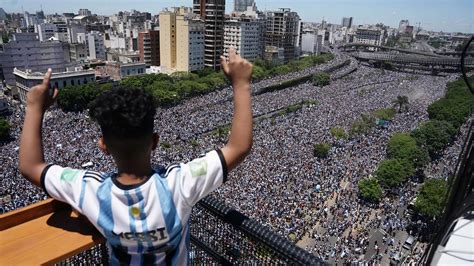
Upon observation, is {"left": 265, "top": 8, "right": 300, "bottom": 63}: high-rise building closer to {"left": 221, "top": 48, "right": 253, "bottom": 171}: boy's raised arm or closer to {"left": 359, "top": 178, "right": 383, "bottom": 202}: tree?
{"left": 359, "top": 178, "right": 383, "bottom": 202}: tree

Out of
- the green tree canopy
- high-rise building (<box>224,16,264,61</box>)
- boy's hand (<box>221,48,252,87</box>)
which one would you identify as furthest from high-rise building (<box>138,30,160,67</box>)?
boy's hand (<box>221,48,252,87</box>)

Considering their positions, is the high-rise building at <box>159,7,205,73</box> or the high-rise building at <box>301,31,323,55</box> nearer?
the high-rise building at <box>159,7,205,73</box>

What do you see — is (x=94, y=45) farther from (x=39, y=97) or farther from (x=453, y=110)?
(x=39, y=97)

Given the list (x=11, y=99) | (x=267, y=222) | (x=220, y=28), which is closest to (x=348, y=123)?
(x=267, y=222)

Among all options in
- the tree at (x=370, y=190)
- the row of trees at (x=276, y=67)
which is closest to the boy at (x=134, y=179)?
the tree at (x=370, y=190)

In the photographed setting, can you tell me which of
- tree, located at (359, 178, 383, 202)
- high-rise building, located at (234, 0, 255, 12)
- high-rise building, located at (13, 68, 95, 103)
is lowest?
tree, located at (359, 178, 383, 202)

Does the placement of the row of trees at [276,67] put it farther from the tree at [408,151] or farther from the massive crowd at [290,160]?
the tree at [408,151]

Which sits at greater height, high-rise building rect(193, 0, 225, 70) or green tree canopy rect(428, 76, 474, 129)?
high-rise building rect(193, 0, 225, 70)
